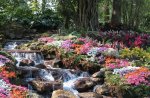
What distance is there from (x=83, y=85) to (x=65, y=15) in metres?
10.3

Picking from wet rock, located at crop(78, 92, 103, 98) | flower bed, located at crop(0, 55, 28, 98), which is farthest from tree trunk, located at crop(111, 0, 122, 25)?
flower bed, located at crop(0, 55, 28, 98)

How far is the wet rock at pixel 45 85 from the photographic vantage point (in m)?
11.1

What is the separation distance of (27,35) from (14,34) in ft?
2.69

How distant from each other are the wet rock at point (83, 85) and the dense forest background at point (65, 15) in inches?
280

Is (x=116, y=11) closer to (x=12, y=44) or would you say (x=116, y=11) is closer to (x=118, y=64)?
(x=12, y=44)

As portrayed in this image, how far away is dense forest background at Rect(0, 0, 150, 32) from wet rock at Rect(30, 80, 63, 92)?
7.83m

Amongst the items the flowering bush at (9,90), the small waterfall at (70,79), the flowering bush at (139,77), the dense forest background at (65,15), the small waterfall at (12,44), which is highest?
the dense forest background at (65,15)

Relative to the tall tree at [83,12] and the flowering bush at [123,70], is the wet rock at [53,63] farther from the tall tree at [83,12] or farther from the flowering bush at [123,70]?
the tall tree at [83,12]

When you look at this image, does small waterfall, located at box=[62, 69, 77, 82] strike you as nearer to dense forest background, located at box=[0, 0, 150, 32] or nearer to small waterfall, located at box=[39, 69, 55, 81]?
small waterfall, located at box=[39, 69, 55, 81]

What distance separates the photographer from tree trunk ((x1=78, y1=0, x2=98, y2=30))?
20062 mm

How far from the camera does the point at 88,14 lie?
2023cm

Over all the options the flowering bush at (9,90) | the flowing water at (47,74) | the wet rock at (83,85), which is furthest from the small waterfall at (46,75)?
the flowering bush at (9,90)

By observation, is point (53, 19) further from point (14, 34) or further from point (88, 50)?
point (88, 50)

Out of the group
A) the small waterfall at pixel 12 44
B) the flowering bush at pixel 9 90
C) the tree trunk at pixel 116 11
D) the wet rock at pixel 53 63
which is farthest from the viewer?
the tree trunk at pixel 116 11
